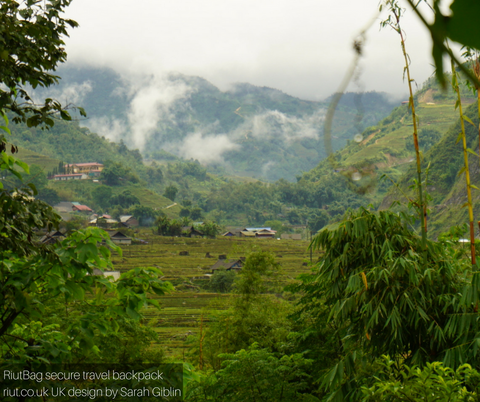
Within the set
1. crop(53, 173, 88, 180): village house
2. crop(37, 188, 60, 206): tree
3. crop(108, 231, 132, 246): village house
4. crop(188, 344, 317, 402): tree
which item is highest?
crop(53, 173, 88, 180): village house

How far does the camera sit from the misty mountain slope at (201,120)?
142375 millimetres

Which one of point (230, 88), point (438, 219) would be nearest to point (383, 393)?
point (438, 219)

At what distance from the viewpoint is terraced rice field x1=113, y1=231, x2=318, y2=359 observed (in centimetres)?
2192

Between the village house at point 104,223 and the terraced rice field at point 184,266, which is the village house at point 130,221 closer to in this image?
the village house at point 104,223

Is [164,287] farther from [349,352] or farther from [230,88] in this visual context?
[230,88]

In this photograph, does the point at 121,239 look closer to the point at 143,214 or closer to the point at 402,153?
the point at 143,214

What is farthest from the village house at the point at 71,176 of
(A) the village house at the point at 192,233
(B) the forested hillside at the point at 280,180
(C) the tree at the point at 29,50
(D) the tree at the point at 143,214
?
(C) the tree at the point at 29,50

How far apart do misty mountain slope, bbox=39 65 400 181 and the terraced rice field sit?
8856cm

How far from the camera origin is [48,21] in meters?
2.25

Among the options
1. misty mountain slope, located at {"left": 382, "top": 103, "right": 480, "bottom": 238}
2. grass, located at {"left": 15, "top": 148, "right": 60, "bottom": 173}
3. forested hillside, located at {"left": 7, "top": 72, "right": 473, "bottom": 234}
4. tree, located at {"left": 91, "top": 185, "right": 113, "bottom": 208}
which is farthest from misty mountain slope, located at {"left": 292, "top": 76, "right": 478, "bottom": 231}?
grass, located at {"left": 15, "top": 148, "right": 60, "bottom": 173}

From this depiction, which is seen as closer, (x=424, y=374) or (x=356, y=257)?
(x=424, y=374)

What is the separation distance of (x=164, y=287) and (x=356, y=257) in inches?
77.2

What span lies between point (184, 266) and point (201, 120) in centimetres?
13436

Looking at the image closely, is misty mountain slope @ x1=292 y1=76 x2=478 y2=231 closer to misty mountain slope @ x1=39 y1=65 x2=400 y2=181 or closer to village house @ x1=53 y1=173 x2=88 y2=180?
village house @ x1=53 y1=173 x2=88 y2=180
